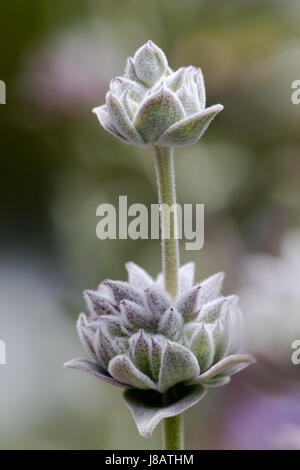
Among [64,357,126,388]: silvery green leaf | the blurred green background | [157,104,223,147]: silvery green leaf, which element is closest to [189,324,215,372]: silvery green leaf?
[64,357,126,388]: silvery green leaf

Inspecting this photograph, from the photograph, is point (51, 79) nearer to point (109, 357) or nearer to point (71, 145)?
point (71, 145)

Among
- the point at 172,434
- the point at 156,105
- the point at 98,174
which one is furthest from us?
the point at 98,174

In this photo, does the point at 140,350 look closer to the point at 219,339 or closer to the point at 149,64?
the point at 219,339

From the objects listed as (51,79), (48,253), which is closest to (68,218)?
(48,253)

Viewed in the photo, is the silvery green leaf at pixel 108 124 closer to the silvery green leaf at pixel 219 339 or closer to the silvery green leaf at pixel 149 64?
the silvery green leaf at pixel 149 64

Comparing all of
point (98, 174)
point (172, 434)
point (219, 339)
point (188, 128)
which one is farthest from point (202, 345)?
point (98, 174)

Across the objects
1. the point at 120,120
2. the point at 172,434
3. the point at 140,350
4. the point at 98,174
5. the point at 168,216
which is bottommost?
the point at 172,434

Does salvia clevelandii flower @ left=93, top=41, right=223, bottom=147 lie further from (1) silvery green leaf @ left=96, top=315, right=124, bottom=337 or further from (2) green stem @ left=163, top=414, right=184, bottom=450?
(2) green stem @ left=163, top=414, right=184, bottom=450
